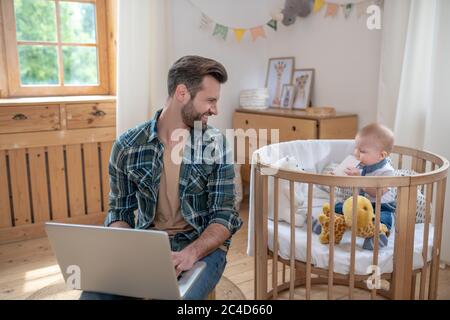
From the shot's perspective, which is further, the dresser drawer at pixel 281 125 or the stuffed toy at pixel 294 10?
the stuffed toy at pixel 294 10

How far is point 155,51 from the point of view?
296 cm

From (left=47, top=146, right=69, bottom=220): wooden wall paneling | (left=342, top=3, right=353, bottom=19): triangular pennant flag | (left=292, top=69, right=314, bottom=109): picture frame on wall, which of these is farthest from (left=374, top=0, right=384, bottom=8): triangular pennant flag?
(left=47, top=146, right=69, bottom=220): wooden wall paneling

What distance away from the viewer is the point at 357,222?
1568 millimetres

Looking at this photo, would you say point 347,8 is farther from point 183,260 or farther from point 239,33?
point 183,260

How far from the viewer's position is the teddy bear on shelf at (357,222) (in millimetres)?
1557

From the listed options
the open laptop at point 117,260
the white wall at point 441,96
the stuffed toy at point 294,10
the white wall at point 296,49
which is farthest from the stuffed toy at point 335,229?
the stuffed toy at point 294,10

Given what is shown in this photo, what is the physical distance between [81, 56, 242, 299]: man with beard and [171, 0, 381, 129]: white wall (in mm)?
1696

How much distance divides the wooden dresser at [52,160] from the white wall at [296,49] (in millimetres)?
788

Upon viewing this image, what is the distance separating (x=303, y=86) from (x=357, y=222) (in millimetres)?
1871

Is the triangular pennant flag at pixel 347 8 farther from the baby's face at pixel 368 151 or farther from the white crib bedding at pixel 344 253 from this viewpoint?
the white crib bedding at pixel 344 253
